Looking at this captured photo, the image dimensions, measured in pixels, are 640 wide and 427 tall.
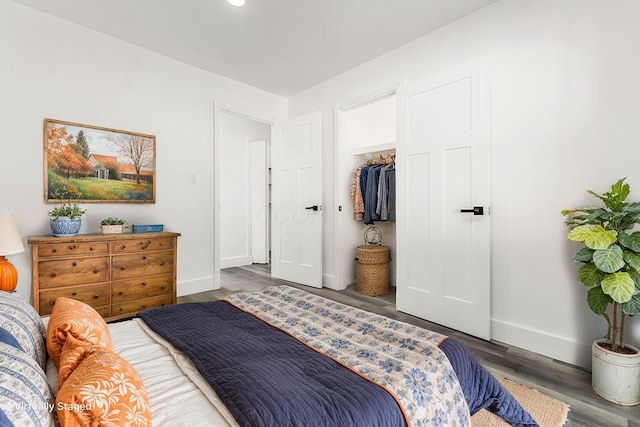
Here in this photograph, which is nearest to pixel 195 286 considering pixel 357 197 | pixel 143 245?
pixel 143 245

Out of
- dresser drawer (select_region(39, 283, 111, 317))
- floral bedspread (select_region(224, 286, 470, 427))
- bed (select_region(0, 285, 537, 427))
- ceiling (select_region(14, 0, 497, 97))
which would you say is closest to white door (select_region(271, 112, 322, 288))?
ceiling (select_region(14, 0, 497, 97))

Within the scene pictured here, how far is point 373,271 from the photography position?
373 cm

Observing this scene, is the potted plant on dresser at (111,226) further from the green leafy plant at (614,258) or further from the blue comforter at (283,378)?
the green leafy plant at (614,258)

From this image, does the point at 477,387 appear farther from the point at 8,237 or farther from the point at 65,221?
the point at 65,221

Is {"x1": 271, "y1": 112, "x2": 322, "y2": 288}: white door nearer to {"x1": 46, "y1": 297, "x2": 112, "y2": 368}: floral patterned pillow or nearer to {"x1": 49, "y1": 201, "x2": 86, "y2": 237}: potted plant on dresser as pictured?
{"x1": 49, "y1": 201, "x2": 86, "y2": 237}: potted plant on dresser

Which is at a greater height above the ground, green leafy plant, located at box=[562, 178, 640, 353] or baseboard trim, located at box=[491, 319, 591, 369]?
green leafy plant, located at box=[562, 178, 640, 353]

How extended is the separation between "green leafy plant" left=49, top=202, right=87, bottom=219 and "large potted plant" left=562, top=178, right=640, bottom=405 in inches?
145

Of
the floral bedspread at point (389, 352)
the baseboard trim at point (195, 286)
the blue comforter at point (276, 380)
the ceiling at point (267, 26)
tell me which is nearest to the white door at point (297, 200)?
the ceiling at point (267, 26)

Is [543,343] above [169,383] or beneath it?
beneath

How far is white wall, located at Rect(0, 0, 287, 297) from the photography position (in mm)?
2592

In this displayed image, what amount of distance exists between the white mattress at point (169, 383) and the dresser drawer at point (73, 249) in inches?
62.6

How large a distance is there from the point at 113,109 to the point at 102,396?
128 inches

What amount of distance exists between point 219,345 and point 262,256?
468cm

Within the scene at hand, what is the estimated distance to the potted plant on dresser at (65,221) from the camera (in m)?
2.56
